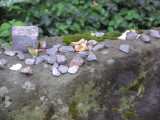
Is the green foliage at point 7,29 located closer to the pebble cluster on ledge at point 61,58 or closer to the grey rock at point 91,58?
the pebble cluster on ledge at point 61,58

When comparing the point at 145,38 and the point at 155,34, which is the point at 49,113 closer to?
the point at 145,38

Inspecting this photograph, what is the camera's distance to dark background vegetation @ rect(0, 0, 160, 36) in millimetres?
3395

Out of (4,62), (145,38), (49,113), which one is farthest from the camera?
(145,38)

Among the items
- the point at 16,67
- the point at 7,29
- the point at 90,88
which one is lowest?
the point at 7,29

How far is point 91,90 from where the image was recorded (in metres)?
2.00

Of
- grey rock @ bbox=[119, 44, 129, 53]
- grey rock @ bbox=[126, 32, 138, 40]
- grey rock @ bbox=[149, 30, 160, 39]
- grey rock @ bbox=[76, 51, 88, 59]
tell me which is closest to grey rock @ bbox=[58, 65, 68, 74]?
grey rock @ bbox=[76, 51, 88, 59]

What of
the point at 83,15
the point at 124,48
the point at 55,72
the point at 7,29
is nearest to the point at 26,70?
the point at 55,72

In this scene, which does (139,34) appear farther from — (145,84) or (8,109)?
(8,109)

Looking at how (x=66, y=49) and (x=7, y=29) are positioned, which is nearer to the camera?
(x=66, y=49)

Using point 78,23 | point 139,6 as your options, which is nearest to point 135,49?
point 78,23

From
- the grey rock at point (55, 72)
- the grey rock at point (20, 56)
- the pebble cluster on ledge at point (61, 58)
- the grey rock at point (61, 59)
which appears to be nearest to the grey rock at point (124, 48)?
the pebble cluster on ledge at point (61, 58)

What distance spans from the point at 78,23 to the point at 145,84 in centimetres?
163

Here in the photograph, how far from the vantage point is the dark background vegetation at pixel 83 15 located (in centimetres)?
339

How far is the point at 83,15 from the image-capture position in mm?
3467
